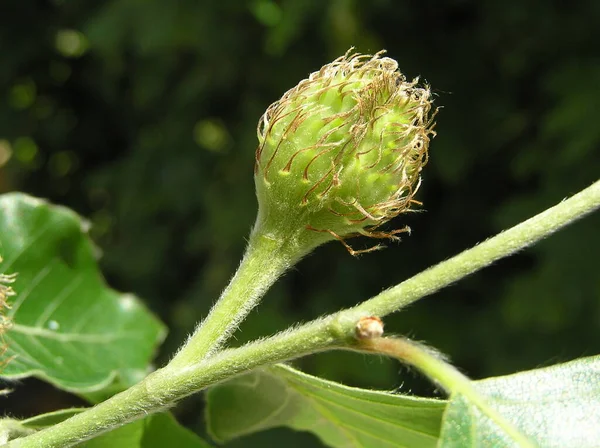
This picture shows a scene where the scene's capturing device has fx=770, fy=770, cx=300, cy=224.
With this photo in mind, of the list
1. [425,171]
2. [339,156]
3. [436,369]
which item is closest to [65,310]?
[339,156]

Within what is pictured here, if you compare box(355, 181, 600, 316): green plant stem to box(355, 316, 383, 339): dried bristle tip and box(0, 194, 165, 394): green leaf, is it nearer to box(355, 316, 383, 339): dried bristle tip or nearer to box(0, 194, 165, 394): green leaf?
box(355, 316, 383, 339): dried bristle tip

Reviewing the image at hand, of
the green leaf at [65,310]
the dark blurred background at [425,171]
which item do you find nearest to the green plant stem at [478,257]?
the green leaf at [65,310]

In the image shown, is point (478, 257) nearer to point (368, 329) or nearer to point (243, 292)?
point (368, 329)

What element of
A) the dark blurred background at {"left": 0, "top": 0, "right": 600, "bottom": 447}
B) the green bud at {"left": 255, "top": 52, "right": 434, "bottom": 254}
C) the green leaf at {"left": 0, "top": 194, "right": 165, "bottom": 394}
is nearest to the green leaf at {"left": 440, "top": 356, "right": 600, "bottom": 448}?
the green bud at {"left": 255, "top": 52, "right": 434, "bottom": 254}

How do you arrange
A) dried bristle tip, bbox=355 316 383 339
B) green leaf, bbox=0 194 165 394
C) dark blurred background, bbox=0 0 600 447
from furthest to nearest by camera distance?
1. dark blurred background, bbox=0 0 600 447
2. green leaf, bbox=0 194 165 394
3. dried bristle tip, bbox=355 316 383 339

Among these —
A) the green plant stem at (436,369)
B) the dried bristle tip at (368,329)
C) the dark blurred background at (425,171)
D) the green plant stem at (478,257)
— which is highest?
the dark blurred background at (425,171)

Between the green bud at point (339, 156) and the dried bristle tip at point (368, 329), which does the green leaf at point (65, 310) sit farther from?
the dried bristle tip at point (368, 329)

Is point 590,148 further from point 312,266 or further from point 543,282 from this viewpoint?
point 312,266
